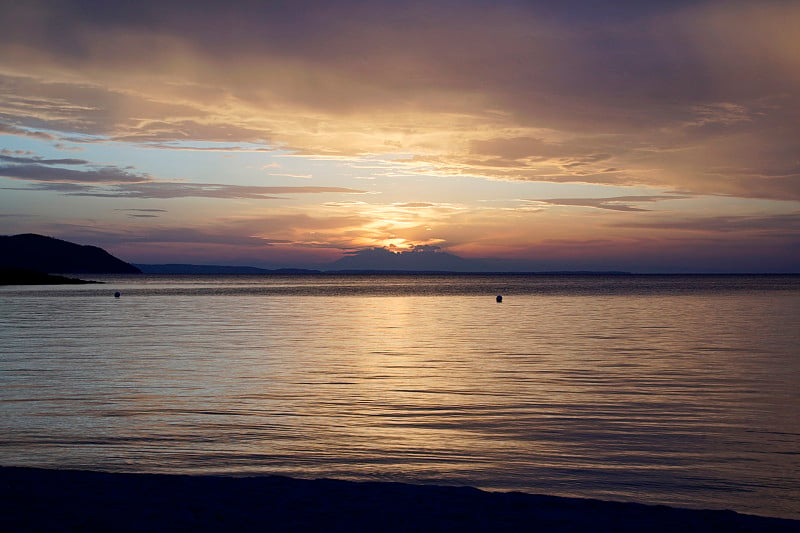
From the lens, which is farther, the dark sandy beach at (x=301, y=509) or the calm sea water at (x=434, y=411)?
the calm sea water at (x=434, y=411)

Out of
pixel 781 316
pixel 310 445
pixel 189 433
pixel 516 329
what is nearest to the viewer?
pixel 310 445

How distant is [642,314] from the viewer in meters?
58.3

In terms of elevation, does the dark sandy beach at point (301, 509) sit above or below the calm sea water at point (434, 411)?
above

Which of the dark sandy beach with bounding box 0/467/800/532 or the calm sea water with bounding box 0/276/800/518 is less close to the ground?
the dark sandy beach with bounding box 0/467/800/532

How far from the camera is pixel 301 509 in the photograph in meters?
9.20

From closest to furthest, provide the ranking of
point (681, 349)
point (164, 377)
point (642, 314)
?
point (164, 377) < point (681, 349) < point (642, 314)

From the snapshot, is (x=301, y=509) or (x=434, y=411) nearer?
(x=301, y=509)

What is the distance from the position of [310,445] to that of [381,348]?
731 inches

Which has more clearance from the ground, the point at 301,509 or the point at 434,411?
the point at 301,509

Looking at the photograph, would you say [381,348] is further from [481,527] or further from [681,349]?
[481,527]

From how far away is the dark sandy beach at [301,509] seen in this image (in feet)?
28.0

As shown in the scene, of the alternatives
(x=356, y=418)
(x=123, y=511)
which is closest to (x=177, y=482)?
(x=123, y=511)

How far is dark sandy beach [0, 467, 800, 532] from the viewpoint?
852cm

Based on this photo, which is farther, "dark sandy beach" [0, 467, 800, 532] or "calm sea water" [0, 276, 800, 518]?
"calm sea water" [0, 276, 800, 518]
